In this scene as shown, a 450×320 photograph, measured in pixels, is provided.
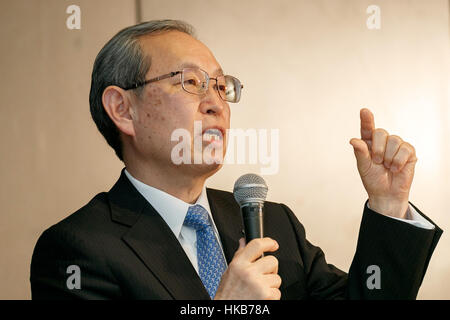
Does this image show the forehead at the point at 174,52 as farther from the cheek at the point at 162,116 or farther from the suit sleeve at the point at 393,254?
the suit sleeve at the point at 393,254

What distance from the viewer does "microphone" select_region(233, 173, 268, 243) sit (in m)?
1.19

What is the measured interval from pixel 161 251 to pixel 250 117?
101cm

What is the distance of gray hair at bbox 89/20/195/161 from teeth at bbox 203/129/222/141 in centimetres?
24

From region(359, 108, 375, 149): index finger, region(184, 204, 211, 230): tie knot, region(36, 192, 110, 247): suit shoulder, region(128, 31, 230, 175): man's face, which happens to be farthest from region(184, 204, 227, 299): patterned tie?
region(359, 108, 375, 149): index finger

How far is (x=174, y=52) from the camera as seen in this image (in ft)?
5.19

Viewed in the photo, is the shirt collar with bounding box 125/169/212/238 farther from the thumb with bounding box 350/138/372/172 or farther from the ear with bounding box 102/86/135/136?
the thumb with bounding box 350/138/372/172

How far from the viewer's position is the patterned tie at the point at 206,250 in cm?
141

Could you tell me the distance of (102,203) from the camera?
Answer: 4.95 ft

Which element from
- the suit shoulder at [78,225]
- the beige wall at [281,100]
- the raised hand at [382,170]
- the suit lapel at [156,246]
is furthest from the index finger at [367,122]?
the beige wall at [281,100]

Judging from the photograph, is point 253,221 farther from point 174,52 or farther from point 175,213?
point 174,52

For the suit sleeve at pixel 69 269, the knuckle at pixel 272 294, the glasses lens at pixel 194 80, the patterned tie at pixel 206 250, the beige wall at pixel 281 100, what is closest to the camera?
the knuckle at pixel 272 294

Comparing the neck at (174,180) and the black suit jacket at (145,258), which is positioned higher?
the neck at (174,180)
